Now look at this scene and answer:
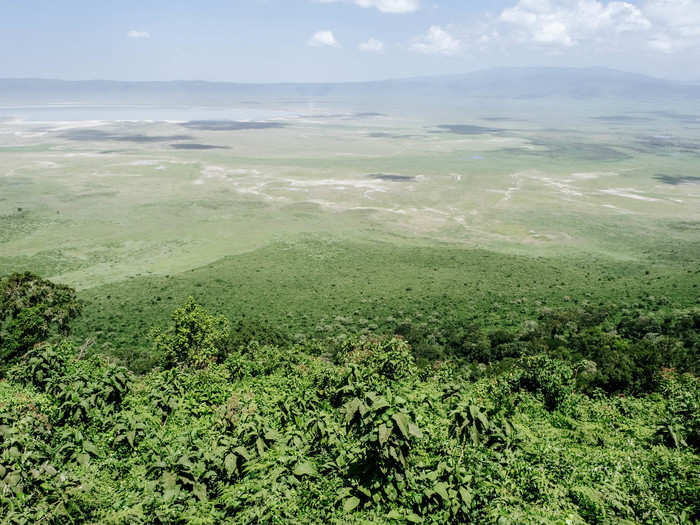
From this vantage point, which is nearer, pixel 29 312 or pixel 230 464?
pixel 230 464

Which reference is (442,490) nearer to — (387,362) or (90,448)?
(90,448)

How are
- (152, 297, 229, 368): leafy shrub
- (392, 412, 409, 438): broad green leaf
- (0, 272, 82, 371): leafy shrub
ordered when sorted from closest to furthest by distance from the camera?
(392, 412, 409, 438): broad green leaf, (152, 297, 229, 368): leafy shrub, (0, 272, 82, 371): leafy shrub

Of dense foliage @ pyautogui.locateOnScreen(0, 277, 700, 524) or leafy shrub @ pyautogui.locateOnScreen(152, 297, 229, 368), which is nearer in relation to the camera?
dense foliage @ pyautogui.locateOnScreen(0, 277, 700, 524)

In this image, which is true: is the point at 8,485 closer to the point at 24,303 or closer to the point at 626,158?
the point at 24,303

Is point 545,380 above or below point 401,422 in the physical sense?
below

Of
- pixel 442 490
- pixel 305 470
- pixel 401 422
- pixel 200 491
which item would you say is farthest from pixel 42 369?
pixel 442 490

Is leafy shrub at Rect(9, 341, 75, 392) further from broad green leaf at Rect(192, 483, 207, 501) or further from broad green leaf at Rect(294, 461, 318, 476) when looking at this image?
broad green leaf at Rect(294, 461, 318, 476)

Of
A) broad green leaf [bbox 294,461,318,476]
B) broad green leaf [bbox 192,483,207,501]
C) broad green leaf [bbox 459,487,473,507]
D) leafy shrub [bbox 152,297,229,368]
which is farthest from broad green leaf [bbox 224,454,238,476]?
leafy shrub [bbox 152,297,229,368]
